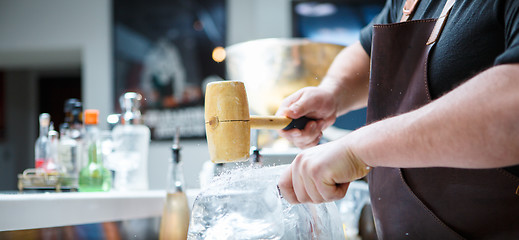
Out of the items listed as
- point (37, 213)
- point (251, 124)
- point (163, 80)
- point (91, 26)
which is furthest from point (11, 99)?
point (251, 124)

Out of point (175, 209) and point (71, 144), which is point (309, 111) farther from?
point (71, 144)

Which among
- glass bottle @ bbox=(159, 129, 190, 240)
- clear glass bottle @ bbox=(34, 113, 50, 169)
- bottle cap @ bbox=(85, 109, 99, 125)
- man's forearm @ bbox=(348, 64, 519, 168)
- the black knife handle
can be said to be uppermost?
man's forearm @ bbox=(348, 64, 519, 168)

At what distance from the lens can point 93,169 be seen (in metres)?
1.52

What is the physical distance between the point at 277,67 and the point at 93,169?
640 millimetres

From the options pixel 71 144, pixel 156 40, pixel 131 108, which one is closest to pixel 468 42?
pixel 131 108

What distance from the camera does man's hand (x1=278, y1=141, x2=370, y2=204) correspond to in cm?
68

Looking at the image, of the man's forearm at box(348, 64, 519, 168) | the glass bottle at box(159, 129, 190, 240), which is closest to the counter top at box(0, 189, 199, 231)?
the glass bottle at box(159, 129, 190, 240)

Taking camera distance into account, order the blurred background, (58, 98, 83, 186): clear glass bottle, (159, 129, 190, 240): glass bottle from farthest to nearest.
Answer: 1. the blurred background
2. (58, 98, 83, 186): clear glass bottle
3. (159, 129, 190, 240): glass bottle

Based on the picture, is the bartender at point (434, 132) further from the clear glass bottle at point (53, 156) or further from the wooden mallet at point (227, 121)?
the clear glass bottle at point (53, 156)

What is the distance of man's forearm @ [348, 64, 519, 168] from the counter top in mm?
742

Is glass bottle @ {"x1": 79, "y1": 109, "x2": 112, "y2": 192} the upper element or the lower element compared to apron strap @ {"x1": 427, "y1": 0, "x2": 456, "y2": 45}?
lower

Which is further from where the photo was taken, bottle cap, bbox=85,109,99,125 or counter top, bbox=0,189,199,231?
bottle cap, bbox=85,109,99,125

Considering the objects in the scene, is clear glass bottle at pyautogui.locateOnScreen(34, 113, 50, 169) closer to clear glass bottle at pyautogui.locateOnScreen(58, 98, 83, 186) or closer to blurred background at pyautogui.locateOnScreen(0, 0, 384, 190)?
clear glass bottle at pyautogui.locateOnScreen(58, 98, 83, 186)

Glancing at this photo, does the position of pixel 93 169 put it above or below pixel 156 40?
below
